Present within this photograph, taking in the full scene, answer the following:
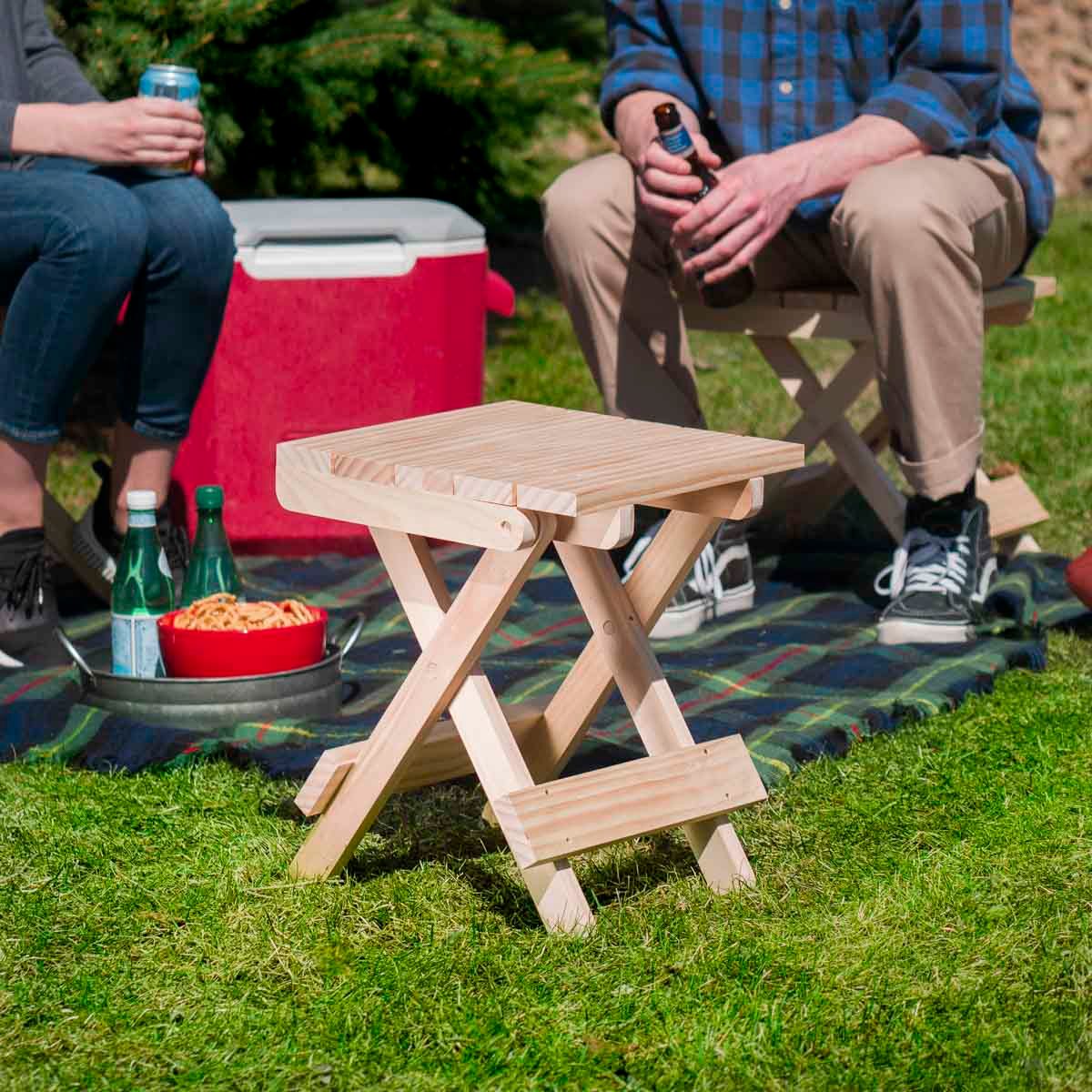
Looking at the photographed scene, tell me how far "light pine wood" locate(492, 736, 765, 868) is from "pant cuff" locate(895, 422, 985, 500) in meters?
1.10

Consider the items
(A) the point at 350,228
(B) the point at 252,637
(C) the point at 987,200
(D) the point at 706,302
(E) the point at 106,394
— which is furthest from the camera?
(E) the point at 106,394

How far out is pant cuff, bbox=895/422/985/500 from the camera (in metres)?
2.92

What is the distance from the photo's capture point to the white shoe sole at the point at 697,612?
302 cm

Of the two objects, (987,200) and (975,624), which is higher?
(987,200)

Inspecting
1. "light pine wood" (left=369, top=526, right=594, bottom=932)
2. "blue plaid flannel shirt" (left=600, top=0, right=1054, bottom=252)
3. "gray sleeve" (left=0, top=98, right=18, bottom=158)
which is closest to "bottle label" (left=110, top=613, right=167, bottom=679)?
"light pine wood" (left=369, top=526, right=594, bottom=932)

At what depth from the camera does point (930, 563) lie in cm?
294

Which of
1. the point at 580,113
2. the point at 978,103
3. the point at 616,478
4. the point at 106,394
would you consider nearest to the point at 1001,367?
the point at 580,113

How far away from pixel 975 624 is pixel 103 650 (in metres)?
1.53

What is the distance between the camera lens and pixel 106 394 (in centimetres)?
503

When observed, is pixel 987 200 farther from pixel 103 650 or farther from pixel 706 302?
pixel 103 650

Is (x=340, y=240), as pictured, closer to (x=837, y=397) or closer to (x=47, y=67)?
(x=47, y=67)

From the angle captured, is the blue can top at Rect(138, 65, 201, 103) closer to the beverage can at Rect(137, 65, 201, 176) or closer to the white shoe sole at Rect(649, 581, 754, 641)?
the beverage can at Rect(137, 65, 201, 176)

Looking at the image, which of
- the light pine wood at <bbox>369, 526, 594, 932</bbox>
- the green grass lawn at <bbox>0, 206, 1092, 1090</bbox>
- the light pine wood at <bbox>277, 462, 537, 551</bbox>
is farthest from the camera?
the light pine wood at <bbox>369, 526, 594, 932</bbox>

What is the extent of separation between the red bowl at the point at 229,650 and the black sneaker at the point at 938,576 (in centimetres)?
104
